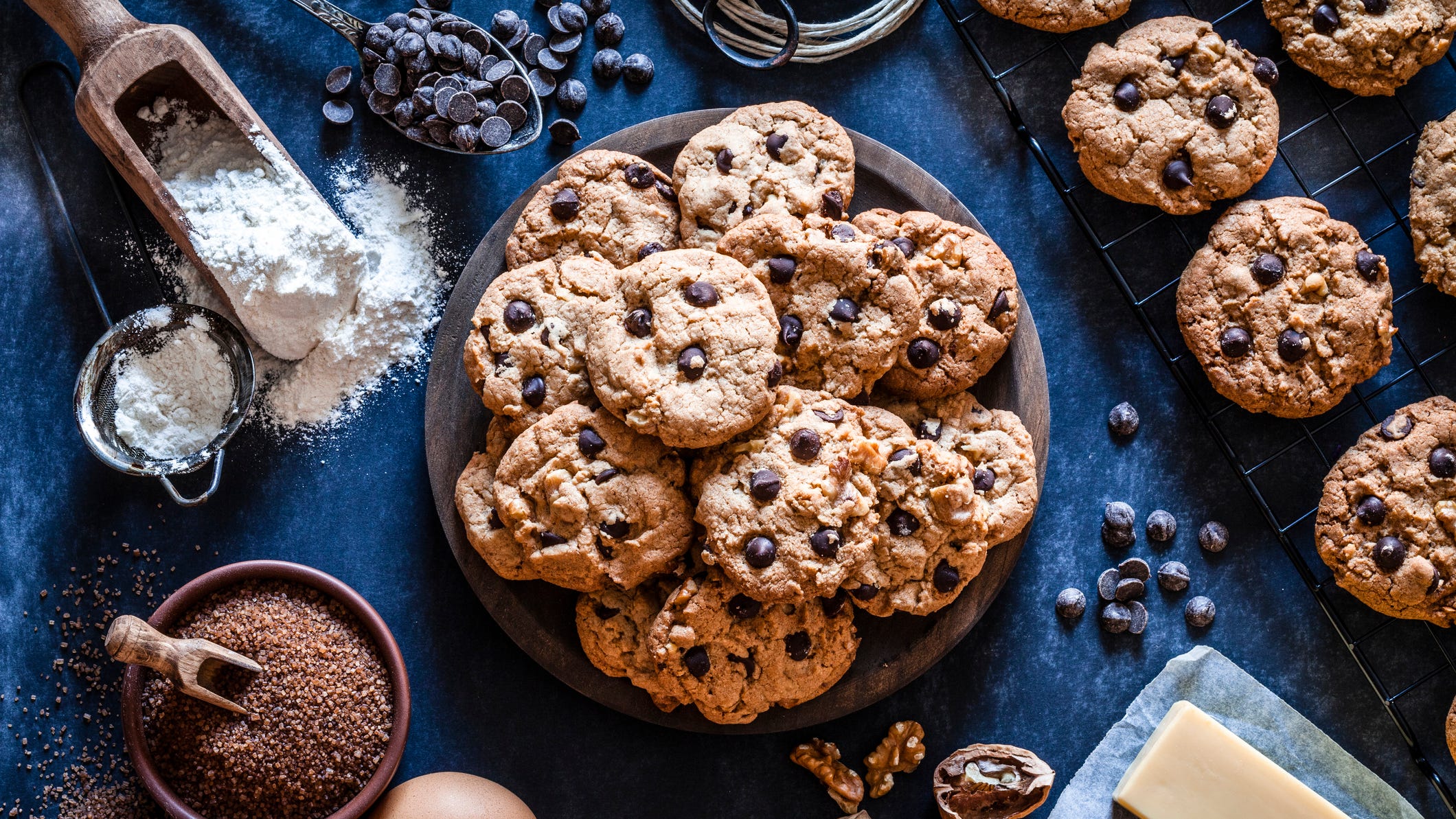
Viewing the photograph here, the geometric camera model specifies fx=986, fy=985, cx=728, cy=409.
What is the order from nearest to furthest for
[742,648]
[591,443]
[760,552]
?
[760,552]
[591,443]
[742,648]

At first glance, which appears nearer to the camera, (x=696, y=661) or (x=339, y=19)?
(x=696, y=661)

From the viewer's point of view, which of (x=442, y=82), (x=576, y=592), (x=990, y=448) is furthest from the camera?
(x=442, y=82)

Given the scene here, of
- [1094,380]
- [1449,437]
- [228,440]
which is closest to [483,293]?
[228,440]

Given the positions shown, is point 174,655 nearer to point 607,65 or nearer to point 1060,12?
point 607,65

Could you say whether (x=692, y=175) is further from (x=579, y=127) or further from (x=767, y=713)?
(x=767, y=713)

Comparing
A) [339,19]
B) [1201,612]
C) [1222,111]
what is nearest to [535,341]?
[339,19]

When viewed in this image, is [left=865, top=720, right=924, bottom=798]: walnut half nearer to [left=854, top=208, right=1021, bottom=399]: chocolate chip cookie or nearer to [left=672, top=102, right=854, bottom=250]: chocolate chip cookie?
[left=854, top=208, right=1021, bottom=399]: chocolate chip cookie

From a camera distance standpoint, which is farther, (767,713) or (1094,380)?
(1094,380)
